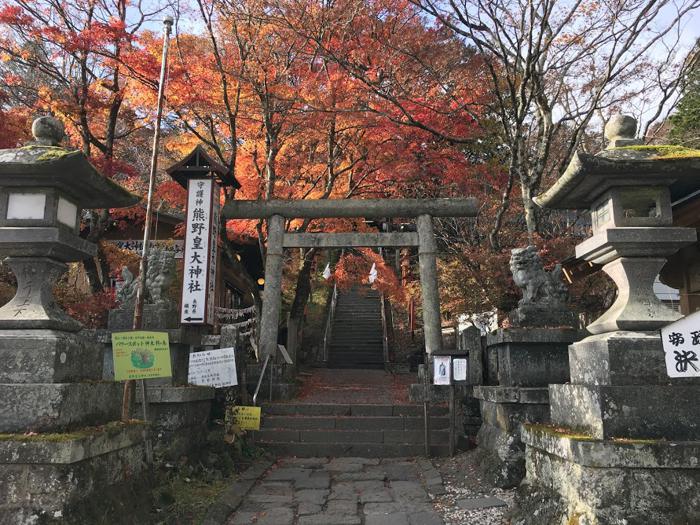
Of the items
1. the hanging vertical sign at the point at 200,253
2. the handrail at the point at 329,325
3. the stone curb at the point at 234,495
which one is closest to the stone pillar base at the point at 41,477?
the stone curb at the point at 234,495

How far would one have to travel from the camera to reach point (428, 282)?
11.9 m

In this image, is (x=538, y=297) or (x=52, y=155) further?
(x=538, y=297)

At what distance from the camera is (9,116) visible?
10828mm

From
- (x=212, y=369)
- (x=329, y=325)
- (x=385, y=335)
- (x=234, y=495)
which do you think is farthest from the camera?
(x=329, y=325)

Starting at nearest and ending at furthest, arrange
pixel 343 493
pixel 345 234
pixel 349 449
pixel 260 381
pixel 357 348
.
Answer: pixel 343 493 < pixel 349 449 < pixel 260 381 < pixel 345 234 < pixel 357 348

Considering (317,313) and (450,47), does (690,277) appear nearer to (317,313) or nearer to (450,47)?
(450,47)

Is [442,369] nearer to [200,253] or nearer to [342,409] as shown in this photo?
[342,409]

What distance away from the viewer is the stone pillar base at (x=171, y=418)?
659cm

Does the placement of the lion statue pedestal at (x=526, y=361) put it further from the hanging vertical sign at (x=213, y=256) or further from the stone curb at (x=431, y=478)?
the hanging vertical sign at (x=213, y=256)

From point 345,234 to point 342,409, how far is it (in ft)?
13.6

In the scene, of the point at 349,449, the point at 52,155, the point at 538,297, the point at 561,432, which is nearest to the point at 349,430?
the point at 349,449

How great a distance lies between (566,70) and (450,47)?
8.41 feet

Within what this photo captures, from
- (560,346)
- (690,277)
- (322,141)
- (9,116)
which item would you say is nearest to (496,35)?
(322,141)

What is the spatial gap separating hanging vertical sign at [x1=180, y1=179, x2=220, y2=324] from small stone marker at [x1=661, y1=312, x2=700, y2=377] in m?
7.32
